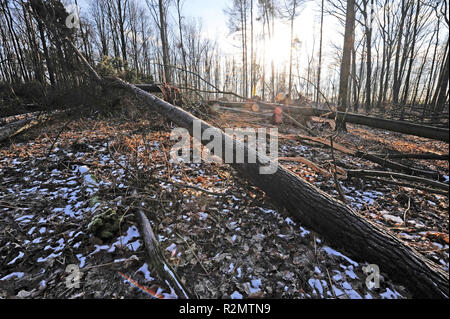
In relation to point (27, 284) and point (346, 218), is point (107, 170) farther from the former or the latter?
point (346, 218)

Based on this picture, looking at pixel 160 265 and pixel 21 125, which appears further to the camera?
pixel 21 125

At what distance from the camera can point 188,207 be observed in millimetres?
2713

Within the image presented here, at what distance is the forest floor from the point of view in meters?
1.74

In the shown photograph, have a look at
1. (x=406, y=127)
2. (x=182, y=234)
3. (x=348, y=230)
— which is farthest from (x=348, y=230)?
(x=406, y=127)

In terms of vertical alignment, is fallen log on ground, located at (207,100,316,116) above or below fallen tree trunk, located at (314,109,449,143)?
above

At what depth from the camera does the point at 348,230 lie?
Answer: 6.34 feet

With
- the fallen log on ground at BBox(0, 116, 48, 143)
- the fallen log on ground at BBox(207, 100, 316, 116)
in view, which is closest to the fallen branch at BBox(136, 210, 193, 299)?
the fallen log on ground at BBox(207, 100, 316, 116)

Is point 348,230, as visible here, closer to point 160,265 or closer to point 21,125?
point 160,265

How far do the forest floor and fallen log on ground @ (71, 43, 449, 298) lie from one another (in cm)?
13

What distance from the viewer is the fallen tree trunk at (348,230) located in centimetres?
152

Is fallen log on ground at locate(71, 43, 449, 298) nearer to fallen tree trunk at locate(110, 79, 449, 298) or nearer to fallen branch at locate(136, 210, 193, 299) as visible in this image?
fallen tree trunk at locate(110, 79, 449, 298)

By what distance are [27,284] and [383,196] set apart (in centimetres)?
444

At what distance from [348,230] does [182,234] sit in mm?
1807
